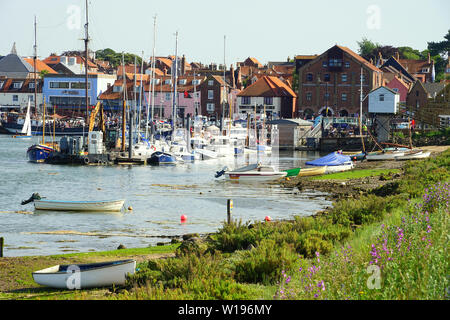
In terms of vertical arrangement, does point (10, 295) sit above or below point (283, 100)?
below

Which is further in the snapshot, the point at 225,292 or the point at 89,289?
the point at 89,289

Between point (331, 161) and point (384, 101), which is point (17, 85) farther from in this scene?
point (331, 161)

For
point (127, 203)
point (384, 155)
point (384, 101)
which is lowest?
point (127, 203)

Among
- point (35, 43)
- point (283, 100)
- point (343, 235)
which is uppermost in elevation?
point (35, 43)

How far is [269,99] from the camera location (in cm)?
12838

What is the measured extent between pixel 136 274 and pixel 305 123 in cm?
8949

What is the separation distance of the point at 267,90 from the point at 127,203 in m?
86.5

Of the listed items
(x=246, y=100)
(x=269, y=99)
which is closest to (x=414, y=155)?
(x=269, y=99)

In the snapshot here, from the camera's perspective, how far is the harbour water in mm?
31234

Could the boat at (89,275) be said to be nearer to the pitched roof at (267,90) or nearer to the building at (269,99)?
the building at (269,99)

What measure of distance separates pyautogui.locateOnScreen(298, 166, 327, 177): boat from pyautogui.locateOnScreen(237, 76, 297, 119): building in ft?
219

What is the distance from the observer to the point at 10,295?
1836cm
